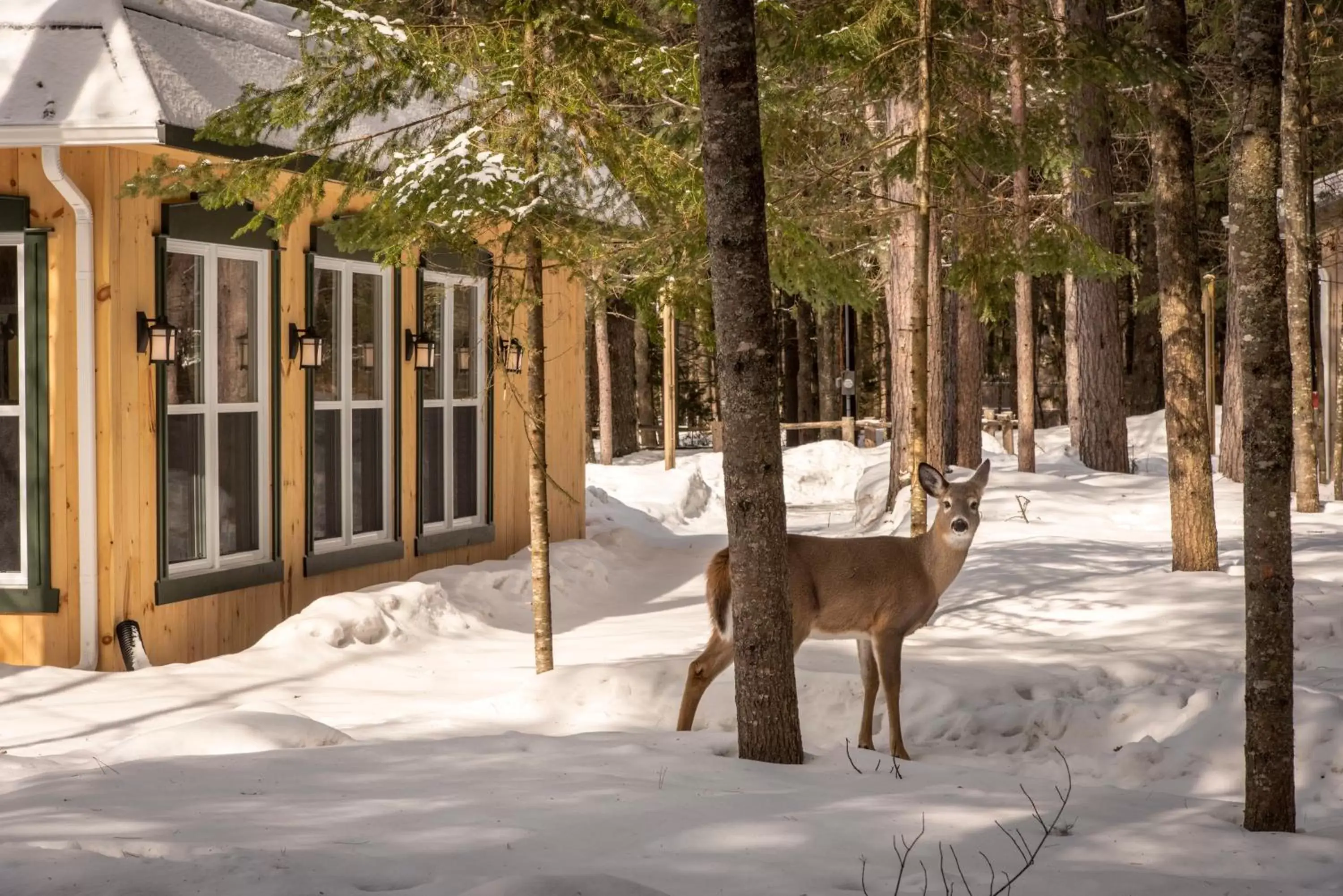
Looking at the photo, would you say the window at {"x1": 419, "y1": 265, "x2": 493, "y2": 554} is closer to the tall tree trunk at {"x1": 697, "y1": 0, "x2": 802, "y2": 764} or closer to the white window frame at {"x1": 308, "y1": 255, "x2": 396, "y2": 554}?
the white window frame at {"x1": 308, "y1": 255, "x2": 396, "y2": 554}

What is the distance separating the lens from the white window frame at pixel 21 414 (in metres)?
9.69

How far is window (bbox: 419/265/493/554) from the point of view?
1330 cm

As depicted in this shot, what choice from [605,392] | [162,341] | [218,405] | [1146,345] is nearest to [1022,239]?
[218,405]

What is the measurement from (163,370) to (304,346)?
1564mm

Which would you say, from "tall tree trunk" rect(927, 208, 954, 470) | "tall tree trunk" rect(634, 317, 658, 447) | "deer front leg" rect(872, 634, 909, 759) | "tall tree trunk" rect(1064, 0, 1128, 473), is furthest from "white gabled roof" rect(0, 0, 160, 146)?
"tall tree trunk" rect(634, 317, 658, 447)

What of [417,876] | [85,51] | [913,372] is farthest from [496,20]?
[417,876]

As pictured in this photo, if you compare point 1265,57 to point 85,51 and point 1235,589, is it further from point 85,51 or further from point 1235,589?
point 85,51

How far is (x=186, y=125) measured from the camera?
9461mm

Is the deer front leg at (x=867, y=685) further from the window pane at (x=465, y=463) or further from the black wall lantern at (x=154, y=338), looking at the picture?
the window pane at (x=465, y=463)

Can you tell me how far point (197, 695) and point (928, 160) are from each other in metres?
6.37

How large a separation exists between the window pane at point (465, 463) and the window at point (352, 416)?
1208 mm

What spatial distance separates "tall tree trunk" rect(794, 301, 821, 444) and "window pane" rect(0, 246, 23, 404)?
27149 millimetres

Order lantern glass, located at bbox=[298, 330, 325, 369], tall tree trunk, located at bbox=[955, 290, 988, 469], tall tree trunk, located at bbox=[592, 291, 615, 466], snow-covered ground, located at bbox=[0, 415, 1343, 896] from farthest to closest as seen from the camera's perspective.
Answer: tall tree trunk, located at bbox=[592, 291, 615, 466], tall tree trunk, located at bbox=[955, 290, 988, 469], lantern glass, located at bbox=[298, 330, 325, 369], snow-covered ground, located at bbox=[0, 415, 1343, 896]

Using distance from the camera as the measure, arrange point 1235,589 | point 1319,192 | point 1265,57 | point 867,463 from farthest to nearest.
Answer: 1. point 867,463
2. point 1319,192
3. point 1235,589
4. point 1265,57
